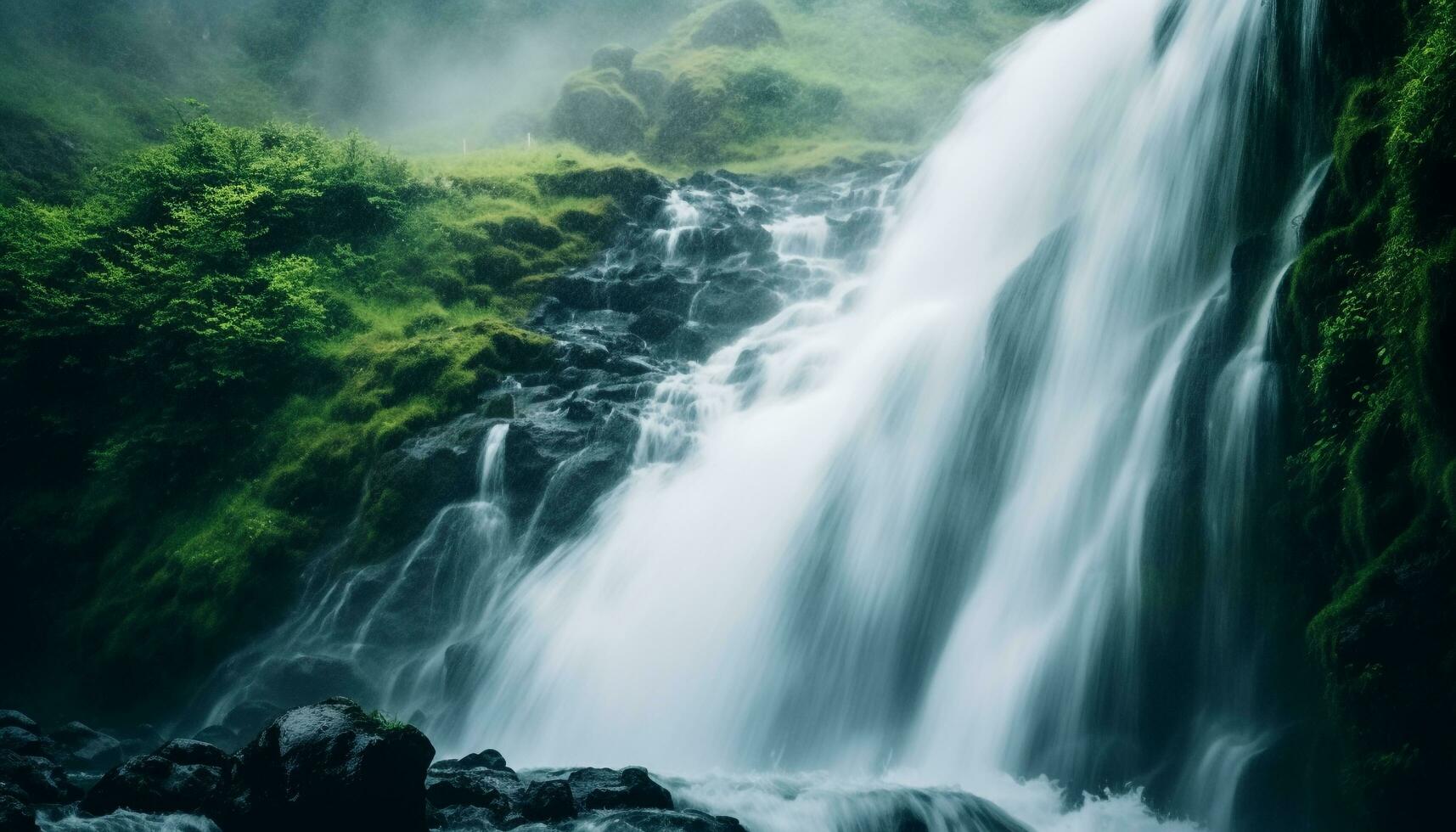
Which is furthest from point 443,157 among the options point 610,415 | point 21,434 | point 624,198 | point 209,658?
point 209,658

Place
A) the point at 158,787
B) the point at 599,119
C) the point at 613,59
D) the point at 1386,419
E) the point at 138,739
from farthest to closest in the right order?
the point at 613,59 < the point at 599,119 < the point at 138,739 < the point at 158,787 < the point at 1386,419

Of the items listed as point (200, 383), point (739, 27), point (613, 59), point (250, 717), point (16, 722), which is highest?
point (739, 27)

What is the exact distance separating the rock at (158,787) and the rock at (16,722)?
298 centimetres

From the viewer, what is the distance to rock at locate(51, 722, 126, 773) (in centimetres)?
1075

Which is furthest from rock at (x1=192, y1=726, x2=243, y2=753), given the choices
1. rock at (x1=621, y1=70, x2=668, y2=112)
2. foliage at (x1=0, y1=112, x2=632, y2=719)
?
rock at (x1=621, y1=70, x2=668, y2=112)

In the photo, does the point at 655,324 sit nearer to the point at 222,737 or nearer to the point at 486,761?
the point at 486,761

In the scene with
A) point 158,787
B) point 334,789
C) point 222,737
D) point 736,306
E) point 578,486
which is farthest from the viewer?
point 736,306

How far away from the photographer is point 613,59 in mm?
32719

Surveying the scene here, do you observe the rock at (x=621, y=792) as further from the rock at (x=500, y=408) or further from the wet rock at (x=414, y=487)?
the rock at (x=500, y=408)

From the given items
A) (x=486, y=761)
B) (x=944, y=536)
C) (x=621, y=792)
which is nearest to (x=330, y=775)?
(x=621, y=792)

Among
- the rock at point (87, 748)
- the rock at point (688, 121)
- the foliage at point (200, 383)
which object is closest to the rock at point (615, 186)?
the foliage at point (200, 383)

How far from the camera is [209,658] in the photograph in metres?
13.1

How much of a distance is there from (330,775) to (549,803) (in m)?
2.03

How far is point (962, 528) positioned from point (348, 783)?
290 inches
